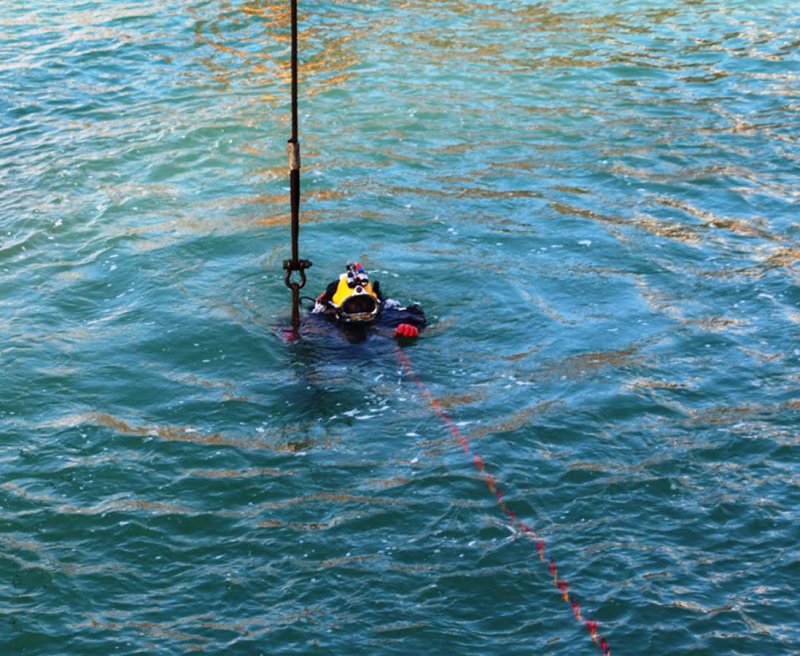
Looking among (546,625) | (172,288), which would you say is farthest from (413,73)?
(546,625)

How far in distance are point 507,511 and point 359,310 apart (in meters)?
3.10

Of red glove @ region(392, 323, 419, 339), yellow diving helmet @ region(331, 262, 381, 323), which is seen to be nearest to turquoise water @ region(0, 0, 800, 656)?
red glove @ region(392, 323, 419, 339)

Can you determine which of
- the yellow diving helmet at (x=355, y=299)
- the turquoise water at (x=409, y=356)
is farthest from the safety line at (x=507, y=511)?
the yellow diving helmet at (x=355, y=299)

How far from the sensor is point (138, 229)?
13930 mm

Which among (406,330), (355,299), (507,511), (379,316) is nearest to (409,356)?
(406,330)

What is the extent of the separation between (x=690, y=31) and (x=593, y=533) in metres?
15.3

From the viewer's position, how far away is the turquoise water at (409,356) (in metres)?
7.63

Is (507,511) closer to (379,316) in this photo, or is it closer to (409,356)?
(409,356)

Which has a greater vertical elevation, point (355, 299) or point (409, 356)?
point (355, 299)

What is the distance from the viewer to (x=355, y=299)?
1079 centimetres

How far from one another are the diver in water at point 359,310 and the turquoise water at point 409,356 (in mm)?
264

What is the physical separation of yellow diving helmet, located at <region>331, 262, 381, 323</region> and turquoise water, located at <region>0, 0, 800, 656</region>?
1.17 feet

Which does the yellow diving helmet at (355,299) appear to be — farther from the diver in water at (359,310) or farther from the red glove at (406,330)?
the red glove at (406,330)

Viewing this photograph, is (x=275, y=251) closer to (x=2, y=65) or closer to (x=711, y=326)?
(x=711, y=326)
